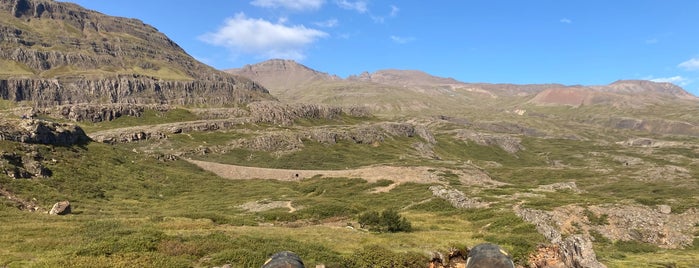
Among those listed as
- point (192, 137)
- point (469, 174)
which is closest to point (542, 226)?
point (469, 174)

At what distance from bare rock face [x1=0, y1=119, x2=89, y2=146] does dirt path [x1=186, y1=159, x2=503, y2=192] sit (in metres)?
35.5

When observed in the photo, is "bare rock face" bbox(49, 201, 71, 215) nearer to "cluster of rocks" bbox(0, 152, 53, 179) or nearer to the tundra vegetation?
the tundra vegetation

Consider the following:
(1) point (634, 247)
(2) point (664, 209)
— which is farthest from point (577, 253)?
(2) point (664, 209)

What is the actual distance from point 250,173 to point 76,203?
5907 centimetres

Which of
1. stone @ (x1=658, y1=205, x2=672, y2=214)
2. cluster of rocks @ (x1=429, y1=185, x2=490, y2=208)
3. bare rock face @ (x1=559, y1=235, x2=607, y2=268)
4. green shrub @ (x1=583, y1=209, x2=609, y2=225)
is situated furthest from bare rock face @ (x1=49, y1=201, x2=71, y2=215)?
stone @ (x1=658, y1=205, x2=672, y2=214)

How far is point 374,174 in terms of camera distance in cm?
9862

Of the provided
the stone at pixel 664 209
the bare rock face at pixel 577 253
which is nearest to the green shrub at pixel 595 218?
the stone at pixel 664 209

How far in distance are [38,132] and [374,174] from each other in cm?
6898

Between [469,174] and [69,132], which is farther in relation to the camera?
[469,174]

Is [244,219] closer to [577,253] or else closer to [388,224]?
[388,224]

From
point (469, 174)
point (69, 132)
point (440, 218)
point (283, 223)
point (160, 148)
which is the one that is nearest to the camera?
point (283, 223)

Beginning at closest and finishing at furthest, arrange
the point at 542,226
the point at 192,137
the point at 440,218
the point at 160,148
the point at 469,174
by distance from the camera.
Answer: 1. the point at 542,226
2. the point at 440,218
3. the point at 469,174
4. the point at 160,148
5. the point at 192,137

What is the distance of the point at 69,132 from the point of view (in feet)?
287

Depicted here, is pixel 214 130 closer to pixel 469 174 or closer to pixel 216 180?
pixel 216 180
